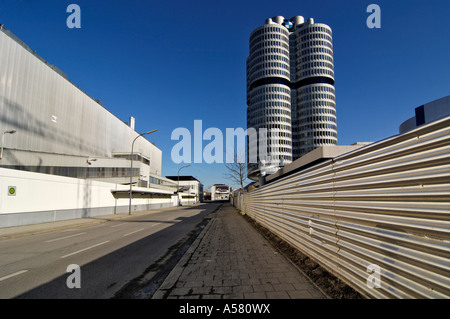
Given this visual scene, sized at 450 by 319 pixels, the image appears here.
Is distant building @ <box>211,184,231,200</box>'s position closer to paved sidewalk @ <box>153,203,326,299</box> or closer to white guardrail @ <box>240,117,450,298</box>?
paved sidewalk @ <box>153,203,326,299</box>

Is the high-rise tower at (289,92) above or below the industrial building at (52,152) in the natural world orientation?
above

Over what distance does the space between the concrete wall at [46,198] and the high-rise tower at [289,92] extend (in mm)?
82763

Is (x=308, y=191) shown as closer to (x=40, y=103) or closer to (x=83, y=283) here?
(x=83, y=283)

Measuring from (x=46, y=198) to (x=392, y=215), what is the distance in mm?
20144

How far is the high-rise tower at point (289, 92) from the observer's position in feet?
352

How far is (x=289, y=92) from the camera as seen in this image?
370 ft

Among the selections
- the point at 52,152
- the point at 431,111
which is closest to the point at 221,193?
the point at 52,152
